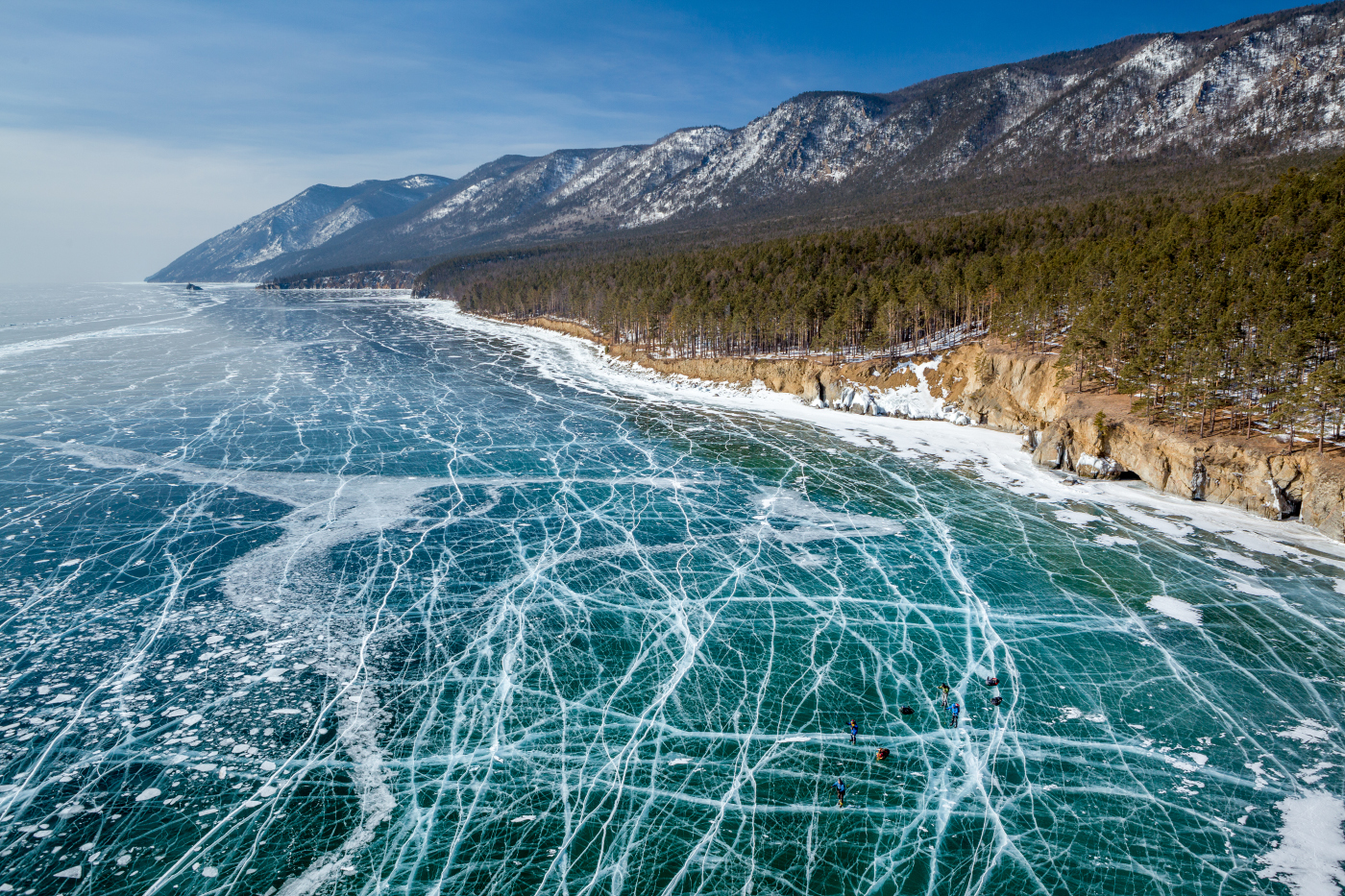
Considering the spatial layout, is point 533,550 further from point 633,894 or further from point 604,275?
point 604,275

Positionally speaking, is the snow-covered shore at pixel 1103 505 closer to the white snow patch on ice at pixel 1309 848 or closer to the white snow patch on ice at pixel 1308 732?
the white snow patch on ice at pixel 1309 848

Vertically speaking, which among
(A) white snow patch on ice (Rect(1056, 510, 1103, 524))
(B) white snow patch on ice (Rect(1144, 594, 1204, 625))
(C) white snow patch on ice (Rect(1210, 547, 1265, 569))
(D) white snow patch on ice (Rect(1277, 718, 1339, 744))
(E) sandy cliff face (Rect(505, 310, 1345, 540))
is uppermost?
(E) sandy cliff face (Rect(505, 310, 1345, 540))

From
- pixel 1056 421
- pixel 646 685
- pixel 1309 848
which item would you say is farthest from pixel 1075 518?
pixel 646 685

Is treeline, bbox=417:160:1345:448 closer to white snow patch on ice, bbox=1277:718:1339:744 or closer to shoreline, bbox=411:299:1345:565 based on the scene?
shoreline, bbox=411:299:1345:565

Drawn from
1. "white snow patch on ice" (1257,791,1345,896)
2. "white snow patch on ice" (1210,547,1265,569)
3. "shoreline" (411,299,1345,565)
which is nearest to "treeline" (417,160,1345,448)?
"shoreline" (411,299,1345,565)

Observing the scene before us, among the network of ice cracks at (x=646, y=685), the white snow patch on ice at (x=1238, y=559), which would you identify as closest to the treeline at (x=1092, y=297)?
the white snow patch on ice at (x=1238, y=559)

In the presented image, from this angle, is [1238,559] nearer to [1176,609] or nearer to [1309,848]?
[1176,609]

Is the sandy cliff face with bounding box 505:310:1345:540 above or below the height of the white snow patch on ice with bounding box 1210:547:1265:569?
above
